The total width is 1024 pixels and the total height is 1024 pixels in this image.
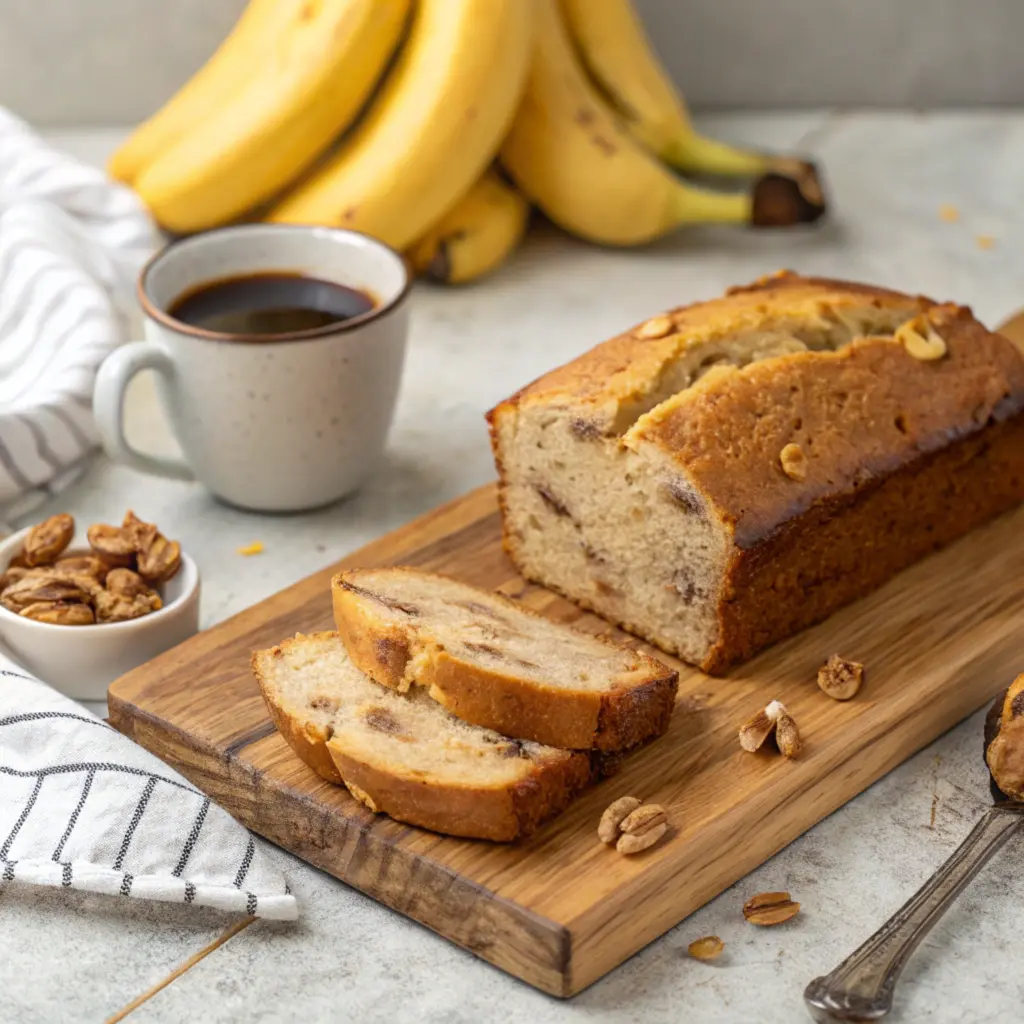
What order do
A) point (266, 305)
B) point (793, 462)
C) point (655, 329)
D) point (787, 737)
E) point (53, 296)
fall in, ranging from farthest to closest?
point (53, 296) < point (266, 305) < point (655, 329) < point (793, 462) < point (787, 737)

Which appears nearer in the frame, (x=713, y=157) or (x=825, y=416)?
(x=825, y=416)

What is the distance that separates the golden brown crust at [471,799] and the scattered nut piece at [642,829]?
0.10m

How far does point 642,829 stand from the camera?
188cm

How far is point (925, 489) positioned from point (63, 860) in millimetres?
1395

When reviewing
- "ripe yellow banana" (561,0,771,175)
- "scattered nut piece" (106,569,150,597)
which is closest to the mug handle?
"scattered nut piece" (106,569,150,597)

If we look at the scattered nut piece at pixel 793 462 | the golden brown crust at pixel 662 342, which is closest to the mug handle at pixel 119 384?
the golden brown crust at pixel 662 342

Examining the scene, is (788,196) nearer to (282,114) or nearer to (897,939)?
(282,114)

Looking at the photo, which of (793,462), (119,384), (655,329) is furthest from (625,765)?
(119,384)

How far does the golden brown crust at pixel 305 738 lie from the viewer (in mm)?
1960

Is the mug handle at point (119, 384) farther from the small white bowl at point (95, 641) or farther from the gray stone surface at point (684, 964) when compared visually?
the gray stone surface at point (684, 964)

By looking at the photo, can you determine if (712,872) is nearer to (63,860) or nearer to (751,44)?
(63,860)

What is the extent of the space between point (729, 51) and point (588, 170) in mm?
1101

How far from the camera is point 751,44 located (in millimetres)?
4418

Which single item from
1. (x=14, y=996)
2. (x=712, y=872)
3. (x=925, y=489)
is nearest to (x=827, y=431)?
(x=925, y=489)
